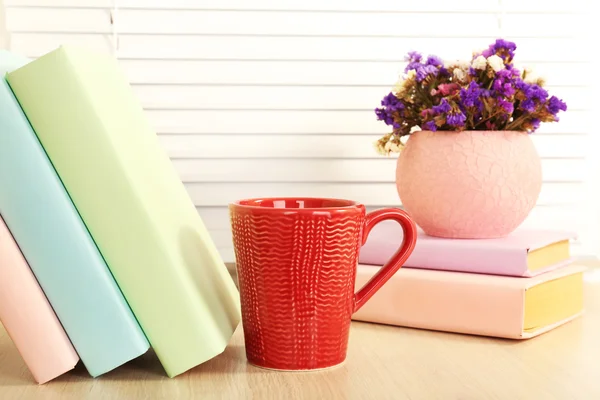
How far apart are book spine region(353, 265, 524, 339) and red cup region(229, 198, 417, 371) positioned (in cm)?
16

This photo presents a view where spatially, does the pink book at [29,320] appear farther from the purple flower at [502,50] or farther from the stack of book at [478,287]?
the purple flower at [502,50]

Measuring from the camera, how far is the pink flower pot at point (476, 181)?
35.7 inches

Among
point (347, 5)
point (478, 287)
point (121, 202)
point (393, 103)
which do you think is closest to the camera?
point (121, 202)

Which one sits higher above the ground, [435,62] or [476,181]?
[435,62]

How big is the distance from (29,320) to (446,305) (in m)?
0.45

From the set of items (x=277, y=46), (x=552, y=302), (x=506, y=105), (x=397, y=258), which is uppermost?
(x=277, y=46)

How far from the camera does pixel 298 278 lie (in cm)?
68

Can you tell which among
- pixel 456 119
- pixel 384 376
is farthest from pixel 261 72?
pixel 384 376

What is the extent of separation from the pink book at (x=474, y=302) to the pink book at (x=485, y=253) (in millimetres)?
10

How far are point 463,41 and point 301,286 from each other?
675 mm

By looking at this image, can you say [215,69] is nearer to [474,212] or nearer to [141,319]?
[474,212]

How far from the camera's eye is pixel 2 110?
2.11ft

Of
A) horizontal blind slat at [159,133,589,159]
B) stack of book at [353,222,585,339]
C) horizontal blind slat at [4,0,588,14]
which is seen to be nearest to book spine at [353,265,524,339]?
stack of book at [353,222,585,339]

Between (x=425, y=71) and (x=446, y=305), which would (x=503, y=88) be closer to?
(x=425, y=71)
